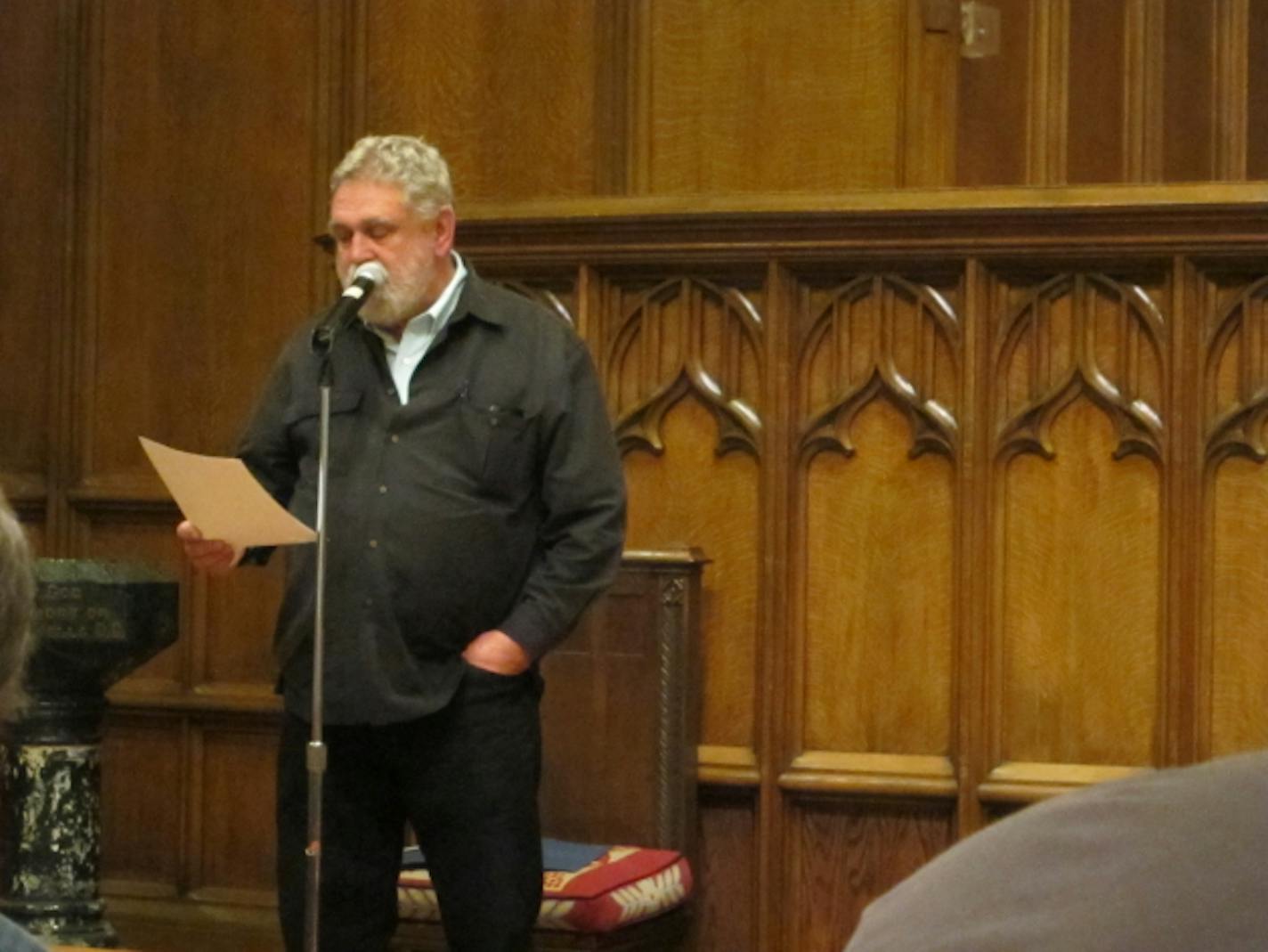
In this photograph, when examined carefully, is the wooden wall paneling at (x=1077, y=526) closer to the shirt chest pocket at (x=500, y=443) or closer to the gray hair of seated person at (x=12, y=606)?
the shirt chest pocket at (x=500, y=443)

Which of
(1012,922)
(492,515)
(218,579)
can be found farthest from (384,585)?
(1012,922)

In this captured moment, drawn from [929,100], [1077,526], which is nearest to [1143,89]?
[929,100]

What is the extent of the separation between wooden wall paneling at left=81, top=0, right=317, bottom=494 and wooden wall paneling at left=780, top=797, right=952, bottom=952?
2032 mm

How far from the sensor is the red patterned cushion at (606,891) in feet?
13.5

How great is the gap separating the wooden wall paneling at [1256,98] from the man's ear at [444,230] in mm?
2608

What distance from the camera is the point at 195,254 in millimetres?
5695

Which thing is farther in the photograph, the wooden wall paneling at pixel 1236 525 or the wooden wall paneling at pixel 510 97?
the wooden wall paneling at pixel 510 97

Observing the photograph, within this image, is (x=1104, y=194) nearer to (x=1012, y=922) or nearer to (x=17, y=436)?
(x=17, y=436)

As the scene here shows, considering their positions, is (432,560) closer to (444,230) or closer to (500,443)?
(500,443)

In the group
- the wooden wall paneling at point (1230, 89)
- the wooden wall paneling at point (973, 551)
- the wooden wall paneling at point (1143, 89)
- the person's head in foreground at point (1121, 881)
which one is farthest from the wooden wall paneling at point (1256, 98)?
the person's head in foreground at point (1121, 881)

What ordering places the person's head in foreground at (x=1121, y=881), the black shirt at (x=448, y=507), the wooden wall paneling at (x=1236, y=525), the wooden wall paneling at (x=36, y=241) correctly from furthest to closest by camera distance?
the wooden wall paneling at (x=36, y=241) < the wooden wall paneling at (x=1236, y=525) < the black shirt at (x=448, y=507) < the person's head in foreground at (x=1121, y=881)

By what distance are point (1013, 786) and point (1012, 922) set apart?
3.78 meters

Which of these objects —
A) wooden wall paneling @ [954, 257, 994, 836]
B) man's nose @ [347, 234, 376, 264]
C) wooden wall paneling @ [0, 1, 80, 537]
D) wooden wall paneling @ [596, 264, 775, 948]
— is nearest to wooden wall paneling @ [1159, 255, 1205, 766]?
wooden wall paneling @ [954, 257, 994, 836]

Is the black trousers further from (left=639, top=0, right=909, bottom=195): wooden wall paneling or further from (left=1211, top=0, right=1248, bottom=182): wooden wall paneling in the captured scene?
(left=1211, top=0, right=1248, bottom=182): wooden wall paneling
